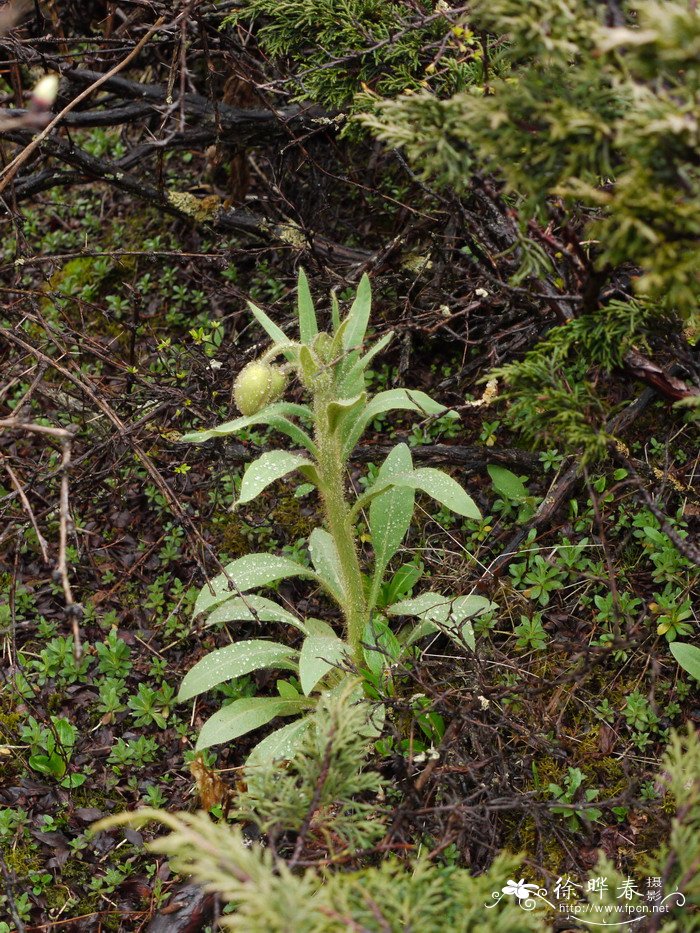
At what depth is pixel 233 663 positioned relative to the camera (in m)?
2.35

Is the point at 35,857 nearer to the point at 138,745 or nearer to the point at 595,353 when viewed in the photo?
the point at 138,745

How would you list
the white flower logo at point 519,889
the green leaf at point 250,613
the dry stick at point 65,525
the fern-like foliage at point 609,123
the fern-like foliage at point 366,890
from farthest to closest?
1. the green leaf at point 250,613
2. the white flower logo at point 519,889
3. the dry stick at point 65,525
4. the fern-like foliage at point 609,123
5. the fern-like foliage at point 366,890

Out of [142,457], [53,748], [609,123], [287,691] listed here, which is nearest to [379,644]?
[287,691]

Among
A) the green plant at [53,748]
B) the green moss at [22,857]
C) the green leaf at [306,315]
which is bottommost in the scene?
the green moss at [22,857]

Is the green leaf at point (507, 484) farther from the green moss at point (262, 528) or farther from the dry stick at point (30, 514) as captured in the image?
the dry stick at point (30, 514)

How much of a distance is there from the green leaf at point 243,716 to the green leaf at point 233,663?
93 mm

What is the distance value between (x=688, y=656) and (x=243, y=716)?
129 centimetres

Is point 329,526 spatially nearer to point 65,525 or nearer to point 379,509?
point 379,509

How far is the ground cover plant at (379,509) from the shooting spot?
4.36 feet

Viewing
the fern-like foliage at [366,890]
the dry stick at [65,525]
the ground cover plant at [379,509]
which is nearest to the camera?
the fern-like foliage at [366,890]

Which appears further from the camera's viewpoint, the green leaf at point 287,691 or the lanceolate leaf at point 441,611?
the green leaf at point 287,691

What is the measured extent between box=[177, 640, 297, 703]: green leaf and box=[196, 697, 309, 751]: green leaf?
93 millimetres

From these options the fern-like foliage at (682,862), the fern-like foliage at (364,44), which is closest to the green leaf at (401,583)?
the fern-like foliage at (682,862)

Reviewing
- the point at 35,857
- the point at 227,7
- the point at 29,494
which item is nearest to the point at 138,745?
the point at 35,857
